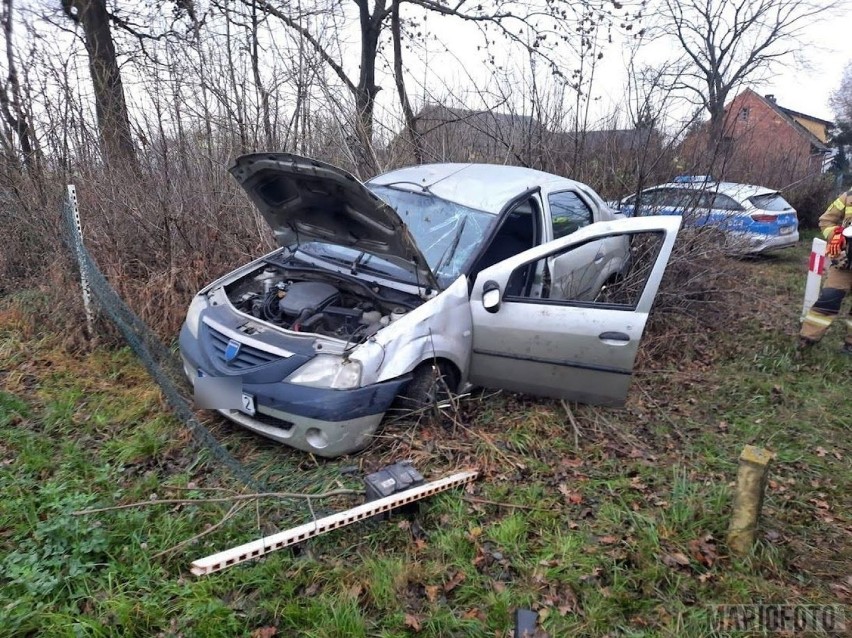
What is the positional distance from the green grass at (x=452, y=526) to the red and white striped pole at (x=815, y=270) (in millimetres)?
1760

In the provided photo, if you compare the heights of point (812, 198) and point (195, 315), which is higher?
point (812, 198)

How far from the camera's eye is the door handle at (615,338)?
3479 mm

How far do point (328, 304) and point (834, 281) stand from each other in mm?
4616

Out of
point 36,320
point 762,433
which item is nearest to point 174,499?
point 36,320

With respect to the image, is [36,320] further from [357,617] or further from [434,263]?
[357,617]

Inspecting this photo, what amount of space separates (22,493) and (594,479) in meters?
3.13

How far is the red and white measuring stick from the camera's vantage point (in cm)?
230

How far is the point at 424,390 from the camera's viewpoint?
3467mm

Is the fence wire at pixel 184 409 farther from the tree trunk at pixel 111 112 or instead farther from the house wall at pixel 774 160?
A: the house wall at pixel 774 160

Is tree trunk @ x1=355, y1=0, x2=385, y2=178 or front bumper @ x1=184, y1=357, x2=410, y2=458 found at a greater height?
tree trunk @ x1=355, y1=0, x2=385, y2=178

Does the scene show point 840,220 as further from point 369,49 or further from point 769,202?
point 369,49

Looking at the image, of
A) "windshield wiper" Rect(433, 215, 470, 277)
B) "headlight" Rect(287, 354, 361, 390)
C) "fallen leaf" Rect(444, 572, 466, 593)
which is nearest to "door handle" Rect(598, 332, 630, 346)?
"windshield wiper" Rect(433, 215, 470, 277)

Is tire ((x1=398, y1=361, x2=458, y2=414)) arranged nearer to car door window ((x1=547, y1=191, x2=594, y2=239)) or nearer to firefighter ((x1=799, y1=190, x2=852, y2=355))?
car door window ((x1=547, y1=191, x2=594, y2=239))

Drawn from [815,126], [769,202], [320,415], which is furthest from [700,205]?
[815,126]
